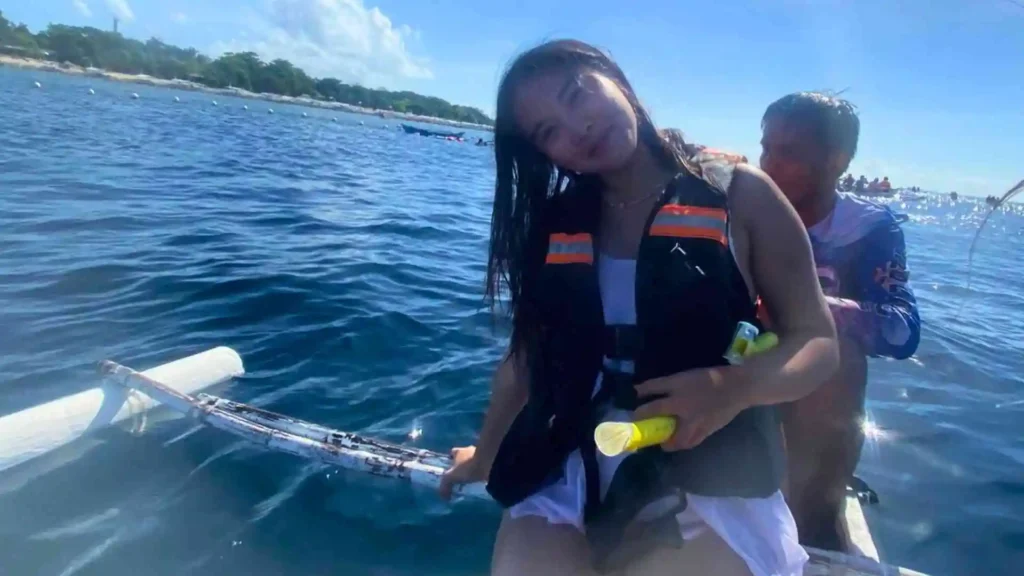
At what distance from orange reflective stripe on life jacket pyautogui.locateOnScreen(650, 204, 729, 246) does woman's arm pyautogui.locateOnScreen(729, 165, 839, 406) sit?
0.07 meters

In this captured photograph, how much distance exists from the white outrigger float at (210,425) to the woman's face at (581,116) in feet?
5.87

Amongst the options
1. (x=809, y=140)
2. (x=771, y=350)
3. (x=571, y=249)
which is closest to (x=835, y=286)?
(x=809, y=140)

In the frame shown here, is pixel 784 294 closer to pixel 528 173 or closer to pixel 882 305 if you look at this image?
pixel 528 173

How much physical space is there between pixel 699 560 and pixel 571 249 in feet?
3.36

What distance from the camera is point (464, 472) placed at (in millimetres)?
2680

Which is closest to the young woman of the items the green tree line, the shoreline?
the shoreline

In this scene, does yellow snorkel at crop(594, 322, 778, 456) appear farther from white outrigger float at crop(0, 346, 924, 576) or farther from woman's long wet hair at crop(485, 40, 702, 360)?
white outrigger float at crop(0, 346, 924, 576)

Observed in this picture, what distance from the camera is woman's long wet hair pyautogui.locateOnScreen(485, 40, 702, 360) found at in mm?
2283

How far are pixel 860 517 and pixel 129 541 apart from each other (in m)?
3.77

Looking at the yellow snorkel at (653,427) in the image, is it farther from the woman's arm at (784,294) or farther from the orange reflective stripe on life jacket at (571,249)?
the orange reflective stripe on life jacket at (571,249)

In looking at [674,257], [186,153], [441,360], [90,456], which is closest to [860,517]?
[674,257]

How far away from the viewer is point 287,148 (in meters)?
27.5

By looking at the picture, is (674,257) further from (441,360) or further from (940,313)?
(940,313)

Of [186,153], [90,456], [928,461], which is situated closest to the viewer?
[90,456]
